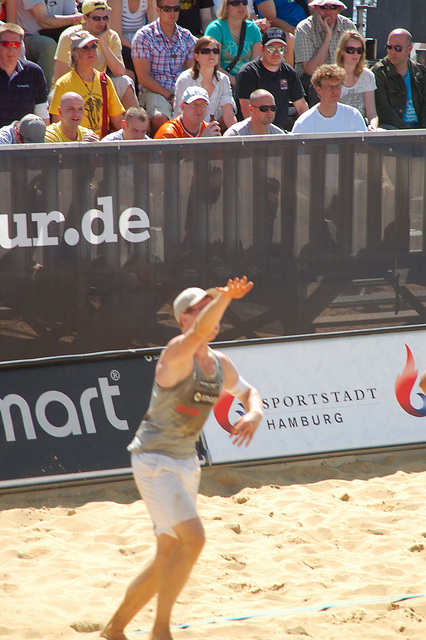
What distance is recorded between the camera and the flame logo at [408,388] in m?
7.29

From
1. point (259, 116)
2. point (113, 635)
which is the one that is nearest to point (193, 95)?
point (259, 116)

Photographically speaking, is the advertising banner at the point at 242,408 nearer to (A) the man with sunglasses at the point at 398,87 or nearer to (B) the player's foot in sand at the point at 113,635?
(B) the player's foot in sand at the point at 113,635

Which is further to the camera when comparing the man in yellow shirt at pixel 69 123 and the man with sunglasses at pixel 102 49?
the man with sunglasses at pixel 102 49

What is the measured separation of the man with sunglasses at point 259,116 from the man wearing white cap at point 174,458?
14.4 ft

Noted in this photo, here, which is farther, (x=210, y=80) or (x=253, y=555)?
(x=210, y=80)

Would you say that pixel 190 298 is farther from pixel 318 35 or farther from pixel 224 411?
pixel 318 35

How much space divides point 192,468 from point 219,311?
0.91 m

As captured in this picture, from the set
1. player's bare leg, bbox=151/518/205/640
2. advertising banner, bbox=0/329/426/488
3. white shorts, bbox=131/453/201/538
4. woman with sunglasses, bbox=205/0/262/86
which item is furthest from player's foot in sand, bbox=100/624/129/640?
woman with sunglasses, bbox=205/0/262/86

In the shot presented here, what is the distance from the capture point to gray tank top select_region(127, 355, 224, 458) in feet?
13.5

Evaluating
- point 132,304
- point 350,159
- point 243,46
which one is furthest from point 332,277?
point 243,46

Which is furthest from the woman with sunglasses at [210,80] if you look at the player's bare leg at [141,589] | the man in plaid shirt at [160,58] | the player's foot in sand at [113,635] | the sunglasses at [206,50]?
the player's foot in sand at [113,635]

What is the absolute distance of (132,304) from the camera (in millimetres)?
6734

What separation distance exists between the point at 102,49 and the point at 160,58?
2.37ft

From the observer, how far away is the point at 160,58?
9.66m
